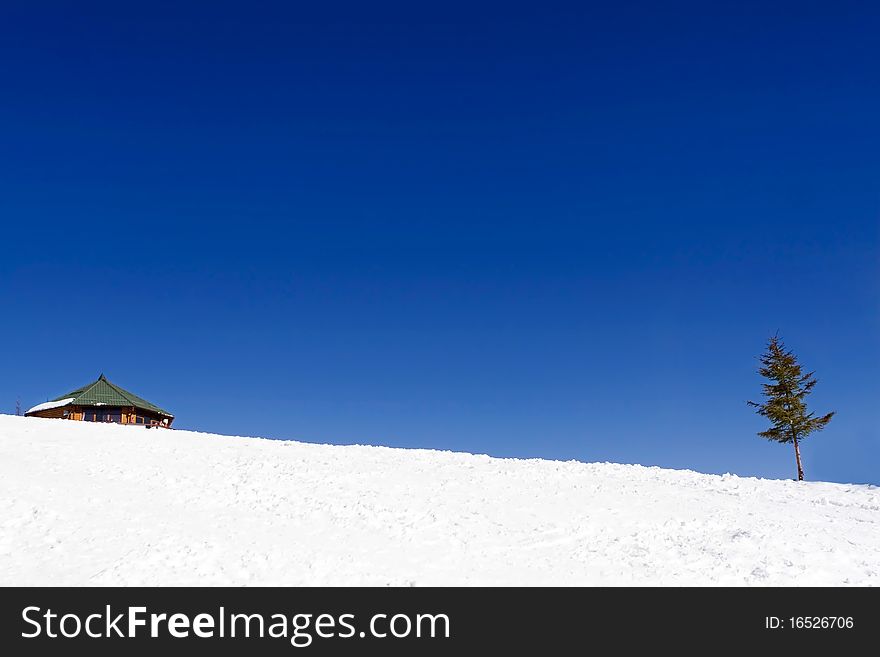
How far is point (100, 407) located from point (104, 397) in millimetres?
1312

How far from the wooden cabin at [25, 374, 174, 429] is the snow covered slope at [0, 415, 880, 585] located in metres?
28.0

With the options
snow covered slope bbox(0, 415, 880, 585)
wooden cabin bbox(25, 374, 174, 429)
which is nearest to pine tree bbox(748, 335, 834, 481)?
snow covered slope bbox(0, 415, 880, 585)

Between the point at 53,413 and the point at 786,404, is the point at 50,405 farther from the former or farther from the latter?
the point at 786,404

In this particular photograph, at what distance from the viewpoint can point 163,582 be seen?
11859 mm

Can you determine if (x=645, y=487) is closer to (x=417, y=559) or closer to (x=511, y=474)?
(x=511, y=474)

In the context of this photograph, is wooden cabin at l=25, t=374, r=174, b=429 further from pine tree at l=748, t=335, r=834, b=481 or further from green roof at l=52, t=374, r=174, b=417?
pine tree at l=748, t=335, r=834, b=481

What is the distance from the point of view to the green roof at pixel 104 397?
2029 inches

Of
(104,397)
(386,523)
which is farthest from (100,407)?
(386,523)

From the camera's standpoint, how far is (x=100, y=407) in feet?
168

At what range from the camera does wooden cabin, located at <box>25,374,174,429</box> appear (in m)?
51.0

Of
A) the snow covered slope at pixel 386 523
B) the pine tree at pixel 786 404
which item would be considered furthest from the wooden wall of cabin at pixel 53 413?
the pine tree at pixel 786 404
